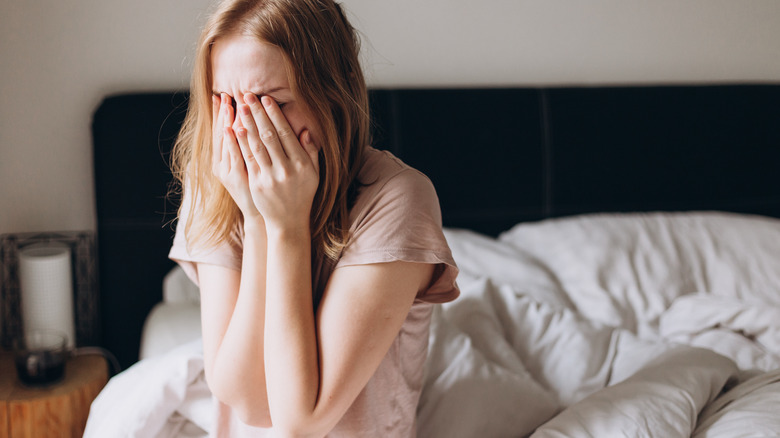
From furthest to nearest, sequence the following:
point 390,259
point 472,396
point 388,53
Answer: point 388,53 < point 472,396 < point 390,259

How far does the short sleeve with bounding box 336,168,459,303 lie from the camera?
2.67 ft

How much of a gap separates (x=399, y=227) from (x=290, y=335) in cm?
19

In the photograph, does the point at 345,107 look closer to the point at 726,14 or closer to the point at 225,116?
the point at 225,116

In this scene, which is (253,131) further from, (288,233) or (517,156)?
(517,156)

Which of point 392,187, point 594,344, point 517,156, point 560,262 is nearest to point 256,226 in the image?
point 392,187

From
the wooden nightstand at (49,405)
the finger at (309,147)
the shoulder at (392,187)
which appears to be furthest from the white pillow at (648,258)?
the wooden nightstand at (49,405)

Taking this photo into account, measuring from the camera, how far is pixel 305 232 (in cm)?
85

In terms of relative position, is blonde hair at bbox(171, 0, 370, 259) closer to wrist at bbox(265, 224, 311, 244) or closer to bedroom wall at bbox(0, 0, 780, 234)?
wrist at bbox(265, 224, 311, 244)

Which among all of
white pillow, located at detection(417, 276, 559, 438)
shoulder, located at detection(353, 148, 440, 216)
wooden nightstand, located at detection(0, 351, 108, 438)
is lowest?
wooden nightstand, located at detection(0, 351, 108, 438)

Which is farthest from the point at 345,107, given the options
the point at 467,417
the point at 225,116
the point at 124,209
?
the point at 124,209

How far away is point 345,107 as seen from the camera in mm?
847

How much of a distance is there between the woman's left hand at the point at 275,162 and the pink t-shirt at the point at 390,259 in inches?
3.2

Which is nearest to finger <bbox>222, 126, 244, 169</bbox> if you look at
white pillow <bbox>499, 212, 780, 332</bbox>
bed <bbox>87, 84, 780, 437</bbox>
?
bed <bbox>87, 84, 780, 437</bbox>

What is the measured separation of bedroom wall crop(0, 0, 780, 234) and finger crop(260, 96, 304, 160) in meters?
0.99
